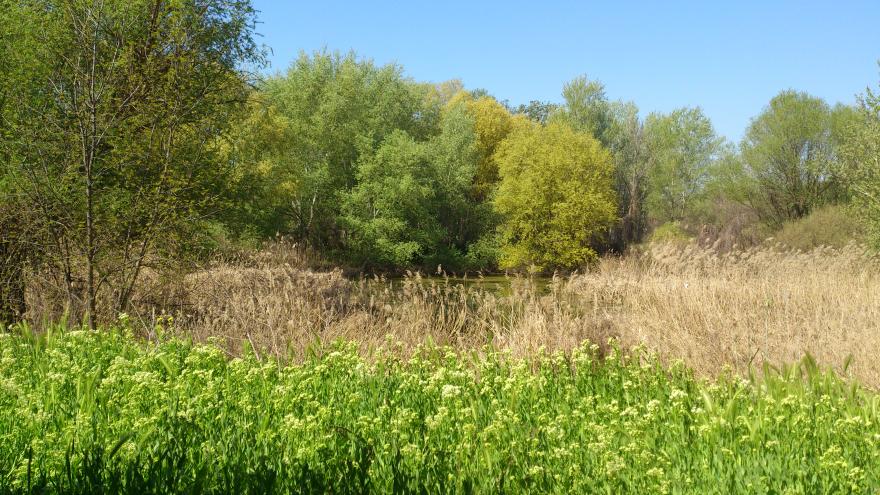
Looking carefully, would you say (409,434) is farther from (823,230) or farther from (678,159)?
(678,159)

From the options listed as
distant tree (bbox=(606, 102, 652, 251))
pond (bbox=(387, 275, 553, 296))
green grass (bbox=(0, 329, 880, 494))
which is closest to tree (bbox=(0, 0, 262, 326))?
green grass (bbox=(0, 329, 880, 494))

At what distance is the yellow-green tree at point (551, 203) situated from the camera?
38281mm

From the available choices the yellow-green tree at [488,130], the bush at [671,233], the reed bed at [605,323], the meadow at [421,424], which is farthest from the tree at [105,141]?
the yellow-green tree at [488,130]

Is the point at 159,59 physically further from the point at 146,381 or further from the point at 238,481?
the point at 238,481

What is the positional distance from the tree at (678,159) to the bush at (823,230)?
20.5 metres

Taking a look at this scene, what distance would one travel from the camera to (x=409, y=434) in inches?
197

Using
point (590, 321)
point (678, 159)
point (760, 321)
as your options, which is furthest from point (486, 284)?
point (678, 159)

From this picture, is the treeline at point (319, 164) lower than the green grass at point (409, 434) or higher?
higher

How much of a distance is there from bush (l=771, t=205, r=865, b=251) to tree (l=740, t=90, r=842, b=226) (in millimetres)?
7839

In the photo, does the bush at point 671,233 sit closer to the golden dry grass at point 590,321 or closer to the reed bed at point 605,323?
the reed bed at point 605,323

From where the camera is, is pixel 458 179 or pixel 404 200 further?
pixel 458 179

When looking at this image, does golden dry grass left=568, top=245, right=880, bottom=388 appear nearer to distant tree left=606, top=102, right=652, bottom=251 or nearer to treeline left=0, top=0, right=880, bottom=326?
treeline left=0, top=0, right=880, bottom=326

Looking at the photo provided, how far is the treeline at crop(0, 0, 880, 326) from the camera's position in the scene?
1103cm

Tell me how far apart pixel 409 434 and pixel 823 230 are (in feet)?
107
